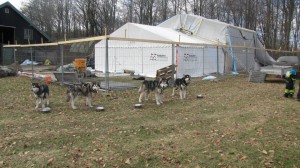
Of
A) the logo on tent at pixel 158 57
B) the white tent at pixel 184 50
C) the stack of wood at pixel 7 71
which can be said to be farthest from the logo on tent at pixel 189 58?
the stack of wood at pixel 7 71

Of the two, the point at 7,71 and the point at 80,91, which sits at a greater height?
the point at 7,71

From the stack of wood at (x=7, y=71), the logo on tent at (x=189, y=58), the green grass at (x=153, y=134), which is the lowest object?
the green grass at (x=153, y=134)

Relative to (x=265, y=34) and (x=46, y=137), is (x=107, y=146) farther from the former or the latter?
(x=265, y=34)

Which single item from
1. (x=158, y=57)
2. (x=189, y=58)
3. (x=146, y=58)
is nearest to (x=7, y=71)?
(x=146, y=58)

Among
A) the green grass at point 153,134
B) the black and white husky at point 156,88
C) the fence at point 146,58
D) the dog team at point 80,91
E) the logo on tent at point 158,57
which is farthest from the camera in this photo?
the logo on tent at point 158,57

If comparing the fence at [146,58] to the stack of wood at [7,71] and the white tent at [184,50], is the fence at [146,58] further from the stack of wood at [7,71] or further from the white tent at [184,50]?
the stack of wood at [7,71]

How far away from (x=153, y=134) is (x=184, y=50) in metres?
12.3

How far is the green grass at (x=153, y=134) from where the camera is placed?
15.2 ft

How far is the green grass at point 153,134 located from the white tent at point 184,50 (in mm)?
8726

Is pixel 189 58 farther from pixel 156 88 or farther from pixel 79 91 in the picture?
pixel 79 91

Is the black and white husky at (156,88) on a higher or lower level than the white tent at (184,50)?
lower

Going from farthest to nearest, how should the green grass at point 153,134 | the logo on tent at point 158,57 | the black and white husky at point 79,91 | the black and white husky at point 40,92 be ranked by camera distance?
1. the logo on tent at point 158,57
2. the black and white husky at point 79,91
3. the black and white husky at point 40,92
4. the green grass at point 153,134

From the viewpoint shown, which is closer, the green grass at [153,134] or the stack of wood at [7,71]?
→ the green grass at [153,134]

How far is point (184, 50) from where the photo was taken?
17.6 meters
